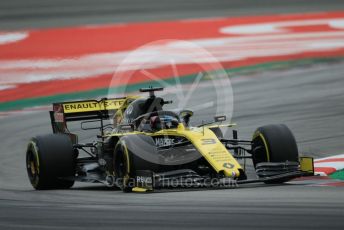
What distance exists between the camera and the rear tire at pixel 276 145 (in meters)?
14.2

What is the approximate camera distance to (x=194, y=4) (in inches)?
1404

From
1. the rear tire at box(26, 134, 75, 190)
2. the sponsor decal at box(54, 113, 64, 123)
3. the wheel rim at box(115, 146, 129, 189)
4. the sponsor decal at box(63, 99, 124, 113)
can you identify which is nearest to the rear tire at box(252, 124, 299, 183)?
the wheel rim at box(115, 146, 129, 189)

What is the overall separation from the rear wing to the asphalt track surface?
3.79 ft

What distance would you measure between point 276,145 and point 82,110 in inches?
156

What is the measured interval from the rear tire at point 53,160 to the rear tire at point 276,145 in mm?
3001

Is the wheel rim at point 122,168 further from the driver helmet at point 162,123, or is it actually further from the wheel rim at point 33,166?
the wheel rim at point 33,166

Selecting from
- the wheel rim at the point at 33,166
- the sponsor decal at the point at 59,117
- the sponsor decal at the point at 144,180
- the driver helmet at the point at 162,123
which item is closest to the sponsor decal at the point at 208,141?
the driver helmet at the point at 162,123

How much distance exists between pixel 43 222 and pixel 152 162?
3.45 metres

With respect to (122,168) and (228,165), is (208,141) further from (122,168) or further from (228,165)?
(122,168)

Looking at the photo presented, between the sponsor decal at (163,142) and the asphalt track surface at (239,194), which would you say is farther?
the sponsor decal at (163,142)

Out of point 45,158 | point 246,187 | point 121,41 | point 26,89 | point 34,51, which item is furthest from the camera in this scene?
point 121,41

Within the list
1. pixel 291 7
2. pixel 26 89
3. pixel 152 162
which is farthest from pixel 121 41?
pixel 152 162

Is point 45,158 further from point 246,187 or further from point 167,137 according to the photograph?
point 246,187

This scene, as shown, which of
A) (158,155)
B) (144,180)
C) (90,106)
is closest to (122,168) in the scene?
(158,155)
